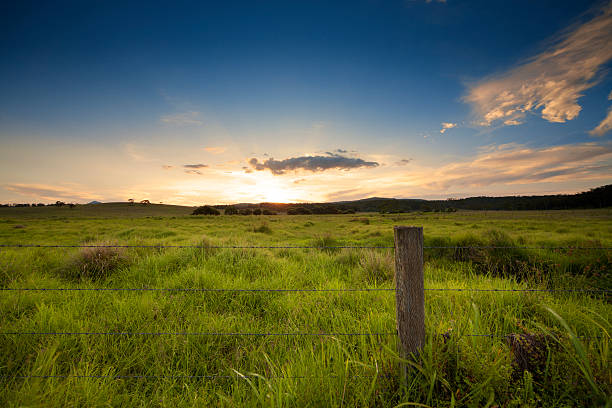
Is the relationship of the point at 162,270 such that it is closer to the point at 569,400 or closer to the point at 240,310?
the point at 240,310

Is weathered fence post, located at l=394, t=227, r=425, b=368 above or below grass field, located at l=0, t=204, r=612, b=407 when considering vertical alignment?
above

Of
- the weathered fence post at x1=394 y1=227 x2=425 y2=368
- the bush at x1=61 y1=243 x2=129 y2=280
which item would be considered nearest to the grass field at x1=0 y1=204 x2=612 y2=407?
the bush at x1=61 y1=243 x2=129 y2=280

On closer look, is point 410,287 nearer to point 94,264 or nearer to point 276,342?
point 276,342

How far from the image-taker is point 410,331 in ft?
7.23

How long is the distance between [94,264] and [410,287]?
726 cm

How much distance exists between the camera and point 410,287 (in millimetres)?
2193

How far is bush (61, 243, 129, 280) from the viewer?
19.6 ft

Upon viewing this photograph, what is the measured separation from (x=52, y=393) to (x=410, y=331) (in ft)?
11.0

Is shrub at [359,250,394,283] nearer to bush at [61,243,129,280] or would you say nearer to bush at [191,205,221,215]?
bush at [61,243,129,280]

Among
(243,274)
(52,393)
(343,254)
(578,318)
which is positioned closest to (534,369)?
(578,318)

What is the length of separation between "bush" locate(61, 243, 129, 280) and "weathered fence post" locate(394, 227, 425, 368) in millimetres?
6704

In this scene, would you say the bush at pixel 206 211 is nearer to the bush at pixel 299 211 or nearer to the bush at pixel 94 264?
the bush at pixel 299 211

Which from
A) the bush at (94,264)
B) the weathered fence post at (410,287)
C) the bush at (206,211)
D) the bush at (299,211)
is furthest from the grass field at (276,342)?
the bush at (299,211)

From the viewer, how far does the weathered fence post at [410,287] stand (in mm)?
2176
